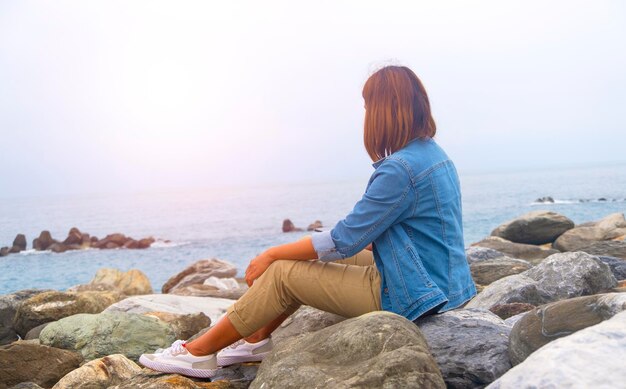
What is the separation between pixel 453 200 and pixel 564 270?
3.63m

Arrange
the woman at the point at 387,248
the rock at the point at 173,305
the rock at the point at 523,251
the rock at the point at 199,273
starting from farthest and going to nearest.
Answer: the rock at the point at 199,273 → the rock at the point at 523,251 → the rock at the point at 173,305 → the woman at the point at 387,248

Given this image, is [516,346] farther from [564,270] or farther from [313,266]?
[564,270]

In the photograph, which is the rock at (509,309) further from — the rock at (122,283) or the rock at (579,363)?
the rock at (122,283)

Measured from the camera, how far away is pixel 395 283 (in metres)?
4.09

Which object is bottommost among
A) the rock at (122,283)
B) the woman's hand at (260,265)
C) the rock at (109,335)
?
the rock at (122,283)

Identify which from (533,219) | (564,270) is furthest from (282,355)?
(533,219)

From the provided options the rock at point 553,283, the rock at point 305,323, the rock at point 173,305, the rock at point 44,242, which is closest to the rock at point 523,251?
the rock at point 553,283

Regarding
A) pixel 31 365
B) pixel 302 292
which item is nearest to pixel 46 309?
pixel 31 365

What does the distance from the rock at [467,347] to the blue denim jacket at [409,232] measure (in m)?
0.19

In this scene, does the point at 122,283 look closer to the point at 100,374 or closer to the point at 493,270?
the point at 493,270

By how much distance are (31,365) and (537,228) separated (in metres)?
13.8

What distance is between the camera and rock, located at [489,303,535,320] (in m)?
5.90

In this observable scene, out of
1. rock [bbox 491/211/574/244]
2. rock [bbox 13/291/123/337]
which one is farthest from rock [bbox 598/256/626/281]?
rock [bbox 491/211/574/244]

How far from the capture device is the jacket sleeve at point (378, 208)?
4.00 meters
